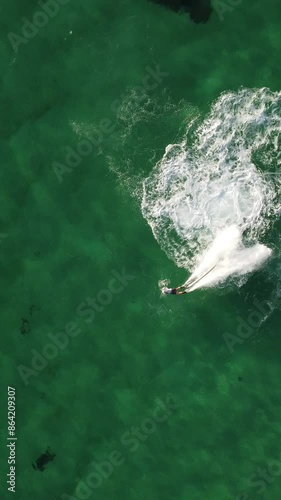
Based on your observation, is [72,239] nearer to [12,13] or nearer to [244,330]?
[244,330]

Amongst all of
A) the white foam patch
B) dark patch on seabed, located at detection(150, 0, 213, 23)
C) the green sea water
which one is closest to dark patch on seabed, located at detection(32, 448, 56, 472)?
the green sea water

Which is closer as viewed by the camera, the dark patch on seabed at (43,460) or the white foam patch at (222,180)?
the white foam patch at (222,180)

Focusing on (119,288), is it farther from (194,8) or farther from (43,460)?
(194,8)

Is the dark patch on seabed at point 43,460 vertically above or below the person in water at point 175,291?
below

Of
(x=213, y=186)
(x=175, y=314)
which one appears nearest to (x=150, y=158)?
(x=213, y=186)

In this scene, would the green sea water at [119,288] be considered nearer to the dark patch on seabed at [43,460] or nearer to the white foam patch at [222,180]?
the dark patch on seabed at [43,460]

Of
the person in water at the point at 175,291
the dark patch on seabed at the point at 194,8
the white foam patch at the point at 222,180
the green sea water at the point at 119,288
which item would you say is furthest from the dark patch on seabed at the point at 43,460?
the dark patch on seabed at the point at 194,8
